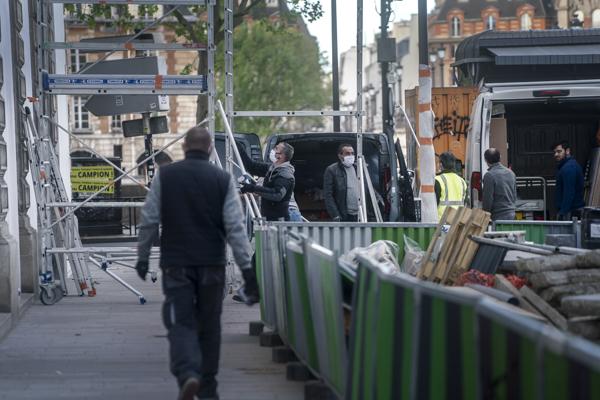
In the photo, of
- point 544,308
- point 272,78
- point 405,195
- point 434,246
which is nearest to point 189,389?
point 544,308

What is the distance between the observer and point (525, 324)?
4.56m

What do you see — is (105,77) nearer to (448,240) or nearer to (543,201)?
(448,240)

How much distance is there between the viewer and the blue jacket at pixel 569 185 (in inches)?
705

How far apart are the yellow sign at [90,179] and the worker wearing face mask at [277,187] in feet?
17.3

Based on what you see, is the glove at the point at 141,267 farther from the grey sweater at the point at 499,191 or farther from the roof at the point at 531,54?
the roof at the point at 531,54

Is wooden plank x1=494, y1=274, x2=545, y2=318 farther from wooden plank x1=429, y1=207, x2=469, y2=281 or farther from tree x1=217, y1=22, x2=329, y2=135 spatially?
tree x1=217, y1=22, x2=329, y2=135

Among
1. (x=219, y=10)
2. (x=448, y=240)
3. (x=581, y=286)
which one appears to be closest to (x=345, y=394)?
(x=581, y=286)

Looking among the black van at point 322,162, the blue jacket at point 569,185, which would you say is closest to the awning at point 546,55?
the black van at point 322,162

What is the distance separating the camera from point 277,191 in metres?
15.2

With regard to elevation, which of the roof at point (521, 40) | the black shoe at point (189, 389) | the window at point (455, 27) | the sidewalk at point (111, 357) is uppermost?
the window at point (455, 27)

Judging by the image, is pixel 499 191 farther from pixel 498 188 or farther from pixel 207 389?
pixel 207 389

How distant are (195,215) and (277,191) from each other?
6.77 metres

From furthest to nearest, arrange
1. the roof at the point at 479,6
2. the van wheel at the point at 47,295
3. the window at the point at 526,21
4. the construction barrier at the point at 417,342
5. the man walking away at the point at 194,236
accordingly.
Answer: the roof at the point at 479,6 → the window at the point at 526,21 → the van wheel at the point at 47,295 → the man walking away at the point at 194,236 → the construction barrier at the point at 417,342

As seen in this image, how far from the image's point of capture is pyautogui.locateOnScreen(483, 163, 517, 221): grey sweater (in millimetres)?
16641
